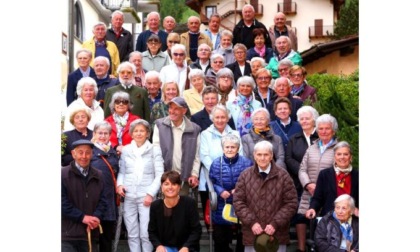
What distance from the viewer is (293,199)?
34.9ft

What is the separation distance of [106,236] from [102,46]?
5.38 meters

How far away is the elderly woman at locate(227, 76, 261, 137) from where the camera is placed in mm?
12664

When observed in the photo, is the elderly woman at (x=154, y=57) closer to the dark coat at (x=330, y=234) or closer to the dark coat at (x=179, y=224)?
the dark coat at (x=179, y=224)

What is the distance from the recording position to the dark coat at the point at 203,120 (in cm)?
1238

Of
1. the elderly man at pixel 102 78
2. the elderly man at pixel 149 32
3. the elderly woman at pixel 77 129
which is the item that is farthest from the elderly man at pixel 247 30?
the elderly woman at pixel 77 129

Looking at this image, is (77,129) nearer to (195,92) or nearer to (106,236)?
(106,236)

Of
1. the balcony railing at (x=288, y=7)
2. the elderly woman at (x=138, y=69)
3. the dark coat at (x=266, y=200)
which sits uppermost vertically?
the balcony railing at (x=288, y=7)

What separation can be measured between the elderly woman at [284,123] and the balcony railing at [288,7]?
168 feet

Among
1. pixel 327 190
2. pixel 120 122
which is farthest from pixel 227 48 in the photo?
pixel 327 190

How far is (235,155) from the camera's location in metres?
11.1

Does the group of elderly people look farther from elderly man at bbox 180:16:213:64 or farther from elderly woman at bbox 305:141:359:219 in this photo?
elderly man at bbox 180:16:213:64
